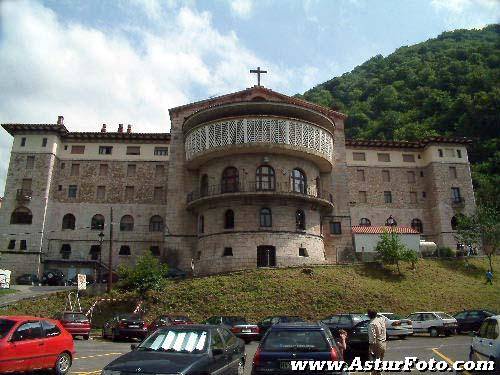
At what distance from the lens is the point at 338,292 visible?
2936 cm

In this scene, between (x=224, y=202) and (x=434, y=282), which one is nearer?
(x=434, y=282)

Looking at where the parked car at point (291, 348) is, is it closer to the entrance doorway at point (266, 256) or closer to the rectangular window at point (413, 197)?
the entrance doorway at point (266, 256)

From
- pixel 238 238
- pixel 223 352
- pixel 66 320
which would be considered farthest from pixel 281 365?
pixel 238 238

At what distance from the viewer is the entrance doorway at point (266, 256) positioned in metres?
35.9

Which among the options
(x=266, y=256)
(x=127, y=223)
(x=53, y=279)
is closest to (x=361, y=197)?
(x=266, y=256)

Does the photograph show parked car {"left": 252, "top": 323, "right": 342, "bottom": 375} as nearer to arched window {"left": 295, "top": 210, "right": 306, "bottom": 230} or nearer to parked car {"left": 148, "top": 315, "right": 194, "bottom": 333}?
parked car {"left": 148, "top": 315, "right": 194, "bottom": 333}

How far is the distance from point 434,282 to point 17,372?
30410mm

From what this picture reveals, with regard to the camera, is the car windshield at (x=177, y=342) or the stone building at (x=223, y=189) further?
the stone building at (x=223, y=189)

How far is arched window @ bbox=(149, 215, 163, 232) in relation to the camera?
1882 inches

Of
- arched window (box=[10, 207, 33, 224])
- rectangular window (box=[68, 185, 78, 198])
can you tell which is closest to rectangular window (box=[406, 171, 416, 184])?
rectangular window (box=[68, 185, 78, 198])

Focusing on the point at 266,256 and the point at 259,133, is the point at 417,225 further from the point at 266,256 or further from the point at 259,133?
the point at 259,133

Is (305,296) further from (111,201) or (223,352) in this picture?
(111,201)

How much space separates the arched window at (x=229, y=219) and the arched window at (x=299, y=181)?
6.04 meters

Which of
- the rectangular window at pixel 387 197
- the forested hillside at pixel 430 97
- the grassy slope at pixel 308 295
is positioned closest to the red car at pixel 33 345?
the grassy slope at pixel 308 295
